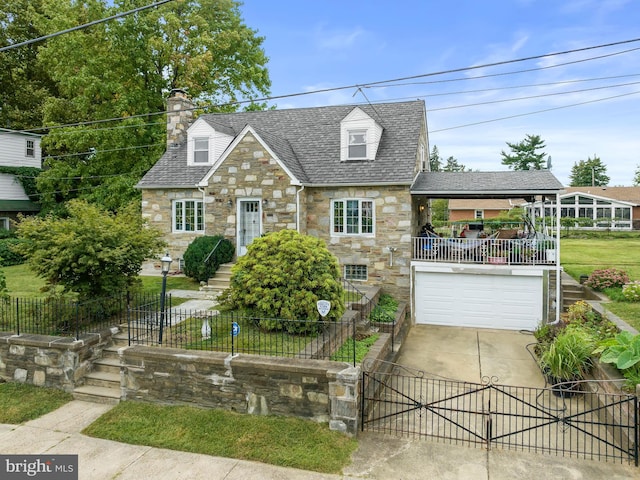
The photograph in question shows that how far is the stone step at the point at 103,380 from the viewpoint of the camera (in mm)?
8547

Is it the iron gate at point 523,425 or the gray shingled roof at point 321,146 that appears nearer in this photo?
the iron gate at point 523,425

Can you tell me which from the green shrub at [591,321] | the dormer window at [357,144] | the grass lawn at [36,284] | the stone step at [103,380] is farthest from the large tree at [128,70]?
the green shrub at [591,321]

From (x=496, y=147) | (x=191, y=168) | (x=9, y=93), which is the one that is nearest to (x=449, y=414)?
(x=191, y=168)

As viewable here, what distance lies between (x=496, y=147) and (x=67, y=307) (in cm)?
5646

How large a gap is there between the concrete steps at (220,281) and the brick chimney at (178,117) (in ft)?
25.0

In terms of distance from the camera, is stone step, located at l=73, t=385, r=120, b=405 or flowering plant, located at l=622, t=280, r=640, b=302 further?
flowering plant, located at l=622, t=280, r=640, b=302

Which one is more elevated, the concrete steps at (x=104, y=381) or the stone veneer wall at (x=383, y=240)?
the stone veneer wall at (x=383, y=240)

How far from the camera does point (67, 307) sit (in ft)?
31.8

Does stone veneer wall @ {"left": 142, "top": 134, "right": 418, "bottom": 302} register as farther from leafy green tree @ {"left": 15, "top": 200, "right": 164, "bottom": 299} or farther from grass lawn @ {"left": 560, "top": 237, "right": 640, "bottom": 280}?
grass lawn @ {"left": 560, "top": 237, "right": 640, "bottom": 280}

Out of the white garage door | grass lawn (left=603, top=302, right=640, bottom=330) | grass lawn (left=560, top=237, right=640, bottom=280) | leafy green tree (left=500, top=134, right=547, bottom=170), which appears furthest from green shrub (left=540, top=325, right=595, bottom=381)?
leafy green tree (left=500, top=134, right=547, bottom=170)

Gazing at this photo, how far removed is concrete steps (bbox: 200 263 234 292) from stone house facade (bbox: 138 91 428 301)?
901 mm

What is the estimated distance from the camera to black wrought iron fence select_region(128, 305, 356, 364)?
8469 millimetres

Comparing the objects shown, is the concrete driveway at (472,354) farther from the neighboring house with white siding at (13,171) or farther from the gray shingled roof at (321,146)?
the neighboring house with white siding at (13,171)

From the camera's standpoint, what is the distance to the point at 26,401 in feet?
27.0
